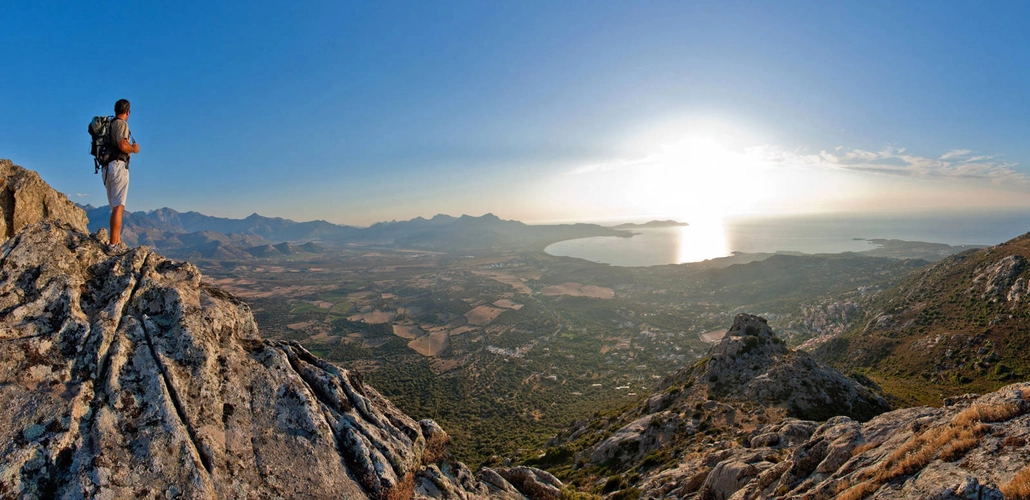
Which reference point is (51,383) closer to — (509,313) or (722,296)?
(509,313)

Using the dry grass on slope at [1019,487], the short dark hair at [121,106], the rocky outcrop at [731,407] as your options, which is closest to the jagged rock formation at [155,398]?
the short dark hair at [121,106]

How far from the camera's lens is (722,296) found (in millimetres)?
109688

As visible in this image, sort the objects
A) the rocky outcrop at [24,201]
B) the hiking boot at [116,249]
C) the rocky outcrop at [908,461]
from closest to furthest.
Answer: the rocky outcrop at [908,461] < the rocky outcrop at [24,201] < the hiking boot at [116,249]

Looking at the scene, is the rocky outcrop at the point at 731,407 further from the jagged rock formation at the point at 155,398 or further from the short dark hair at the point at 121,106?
the short dark hair at the point at 121,106

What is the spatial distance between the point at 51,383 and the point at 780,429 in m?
24.8

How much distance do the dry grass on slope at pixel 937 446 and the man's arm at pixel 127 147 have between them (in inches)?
748

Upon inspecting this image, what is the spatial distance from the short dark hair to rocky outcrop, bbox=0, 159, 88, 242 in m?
3.15

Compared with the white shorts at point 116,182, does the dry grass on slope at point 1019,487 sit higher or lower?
lower

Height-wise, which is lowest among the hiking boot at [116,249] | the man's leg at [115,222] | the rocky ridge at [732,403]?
the rocky ridge at [732,403]

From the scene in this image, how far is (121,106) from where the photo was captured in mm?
9203

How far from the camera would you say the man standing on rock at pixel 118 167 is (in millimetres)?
9153

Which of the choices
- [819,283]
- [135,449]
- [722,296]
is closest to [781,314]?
[722,296]

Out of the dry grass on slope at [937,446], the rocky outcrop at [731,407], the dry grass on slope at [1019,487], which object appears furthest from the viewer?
the rocky outcrop at [731,407]

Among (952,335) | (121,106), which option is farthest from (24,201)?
(952,335)
